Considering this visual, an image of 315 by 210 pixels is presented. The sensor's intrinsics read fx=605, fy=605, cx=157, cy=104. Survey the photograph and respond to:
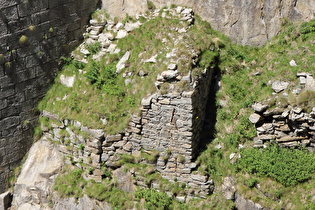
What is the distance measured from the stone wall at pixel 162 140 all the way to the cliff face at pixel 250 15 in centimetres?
164

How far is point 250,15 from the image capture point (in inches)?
663

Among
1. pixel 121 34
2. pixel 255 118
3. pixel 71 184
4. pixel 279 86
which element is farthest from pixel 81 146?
pixel 279 86

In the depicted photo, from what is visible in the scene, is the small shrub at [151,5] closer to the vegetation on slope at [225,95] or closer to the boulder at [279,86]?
the vegetation on slope at [225,95]

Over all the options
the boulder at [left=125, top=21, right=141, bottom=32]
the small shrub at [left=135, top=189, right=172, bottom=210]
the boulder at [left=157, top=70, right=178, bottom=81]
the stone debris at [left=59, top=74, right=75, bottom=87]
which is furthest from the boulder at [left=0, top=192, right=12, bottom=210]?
the boulder at [left=125, top=21, right=141, bottom=32]

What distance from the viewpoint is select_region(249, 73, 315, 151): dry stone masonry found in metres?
14.7

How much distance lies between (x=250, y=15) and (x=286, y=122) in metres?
3.53

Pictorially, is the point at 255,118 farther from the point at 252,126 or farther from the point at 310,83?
the point at 310,83

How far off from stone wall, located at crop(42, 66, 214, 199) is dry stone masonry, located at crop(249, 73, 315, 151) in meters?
1.56

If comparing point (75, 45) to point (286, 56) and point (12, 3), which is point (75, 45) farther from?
point (286, 56)

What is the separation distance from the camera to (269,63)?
54.0ft

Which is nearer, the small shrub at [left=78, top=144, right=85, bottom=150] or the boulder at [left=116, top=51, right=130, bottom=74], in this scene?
the small shrub at [left=78, top=144, right=85, bottom=150]

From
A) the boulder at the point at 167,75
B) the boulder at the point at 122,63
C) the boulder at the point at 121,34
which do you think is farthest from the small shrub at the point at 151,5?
the boulder at the point at 167,75

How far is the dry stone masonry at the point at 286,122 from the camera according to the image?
1469 cm

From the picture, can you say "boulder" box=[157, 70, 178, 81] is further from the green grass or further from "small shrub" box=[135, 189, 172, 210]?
"small shrub" box=[135, 189, 172, 210]
